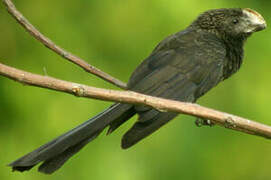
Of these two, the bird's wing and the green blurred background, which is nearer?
the bird's wing

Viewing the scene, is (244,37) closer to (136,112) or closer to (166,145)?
(166,145)

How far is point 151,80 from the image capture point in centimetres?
264

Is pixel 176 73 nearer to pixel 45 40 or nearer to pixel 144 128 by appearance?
pixel 144 128

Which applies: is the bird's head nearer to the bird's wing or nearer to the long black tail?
the bird's wing

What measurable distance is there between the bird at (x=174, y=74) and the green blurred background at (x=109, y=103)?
0.18m

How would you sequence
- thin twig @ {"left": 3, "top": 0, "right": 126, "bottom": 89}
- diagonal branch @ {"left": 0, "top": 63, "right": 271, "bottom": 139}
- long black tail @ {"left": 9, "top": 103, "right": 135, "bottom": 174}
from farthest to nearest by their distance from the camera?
thin twig @ {"left": 3, "top": 0, "right": 126, "bottom": 89} < long black tail @ {"left": 9, "top": 103, "right": 135, "bottom": 174} < diagonal branch @ {"left": 0, "top": 63, "right": 271, "bottom": 139}

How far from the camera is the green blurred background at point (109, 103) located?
2.94 meters

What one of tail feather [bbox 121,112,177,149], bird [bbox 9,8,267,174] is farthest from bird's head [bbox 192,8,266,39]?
tail feather [bbox 121,112,177,149]

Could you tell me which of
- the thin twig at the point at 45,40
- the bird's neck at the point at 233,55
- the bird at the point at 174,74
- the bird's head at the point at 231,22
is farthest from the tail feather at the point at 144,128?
the bird's head at the point at 231,22

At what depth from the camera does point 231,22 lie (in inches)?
123

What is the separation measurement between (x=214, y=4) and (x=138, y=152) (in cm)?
97

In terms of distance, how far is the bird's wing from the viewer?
2455 mm

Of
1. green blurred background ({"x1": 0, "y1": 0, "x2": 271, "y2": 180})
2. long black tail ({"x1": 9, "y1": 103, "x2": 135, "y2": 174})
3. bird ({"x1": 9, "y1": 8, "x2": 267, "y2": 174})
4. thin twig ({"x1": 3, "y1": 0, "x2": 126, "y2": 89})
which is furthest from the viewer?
green blurred background ({"x1": 0, "y1": 0, "x2": 271, "y2": 180})

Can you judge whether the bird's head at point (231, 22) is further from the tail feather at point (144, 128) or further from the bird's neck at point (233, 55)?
the tail feather at point (144, 128)
